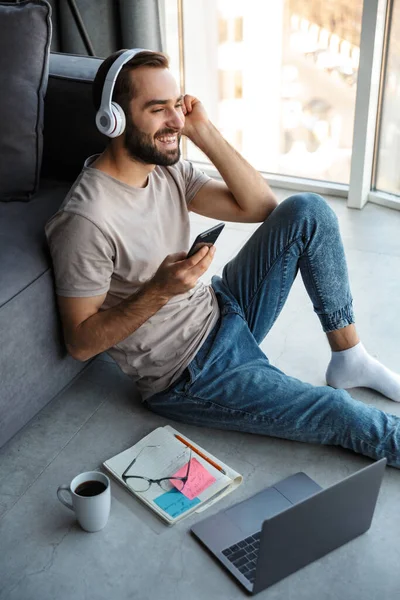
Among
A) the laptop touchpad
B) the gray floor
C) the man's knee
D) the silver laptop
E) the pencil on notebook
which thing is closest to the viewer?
the silver laptop

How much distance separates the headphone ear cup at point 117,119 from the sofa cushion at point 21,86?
400mm

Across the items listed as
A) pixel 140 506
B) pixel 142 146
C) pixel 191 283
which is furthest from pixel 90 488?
pixel 142 146

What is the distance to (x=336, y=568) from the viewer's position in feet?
4.96

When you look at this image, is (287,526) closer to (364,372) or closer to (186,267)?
(186,267)

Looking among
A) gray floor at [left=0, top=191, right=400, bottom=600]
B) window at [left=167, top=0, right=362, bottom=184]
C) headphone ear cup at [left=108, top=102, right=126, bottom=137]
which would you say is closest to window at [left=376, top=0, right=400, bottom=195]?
window at [left=167, top=0, right=362, bottom=184]

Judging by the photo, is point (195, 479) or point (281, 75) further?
point (281, 75)

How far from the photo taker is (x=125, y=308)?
1.64 meters

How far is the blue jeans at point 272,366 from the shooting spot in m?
1.76

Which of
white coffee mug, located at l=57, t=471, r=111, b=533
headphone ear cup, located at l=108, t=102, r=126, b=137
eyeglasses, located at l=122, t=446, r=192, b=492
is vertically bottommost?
eyeglasses, located at l=122, t=446, r=192, b=492

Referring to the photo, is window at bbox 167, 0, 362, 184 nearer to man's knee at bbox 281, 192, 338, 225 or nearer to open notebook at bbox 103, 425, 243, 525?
man's knee at bbox 281, 192, 338, 225

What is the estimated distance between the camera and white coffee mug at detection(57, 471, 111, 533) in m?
1.54

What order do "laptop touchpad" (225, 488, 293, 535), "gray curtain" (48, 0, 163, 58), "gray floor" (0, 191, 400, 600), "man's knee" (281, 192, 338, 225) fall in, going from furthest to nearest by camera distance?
"gray curtain" (48, 0, 163, 58) < "man's knee" (281, 192, 338, 225) < "laptop touchpad" (225, 488, 293, 535) < "gray floor" (0, 191, 400, 600)

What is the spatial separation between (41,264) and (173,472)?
0.58 m

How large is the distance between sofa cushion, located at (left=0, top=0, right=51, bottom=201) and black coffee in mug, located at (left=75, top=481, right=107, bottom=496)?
84 centimetres
